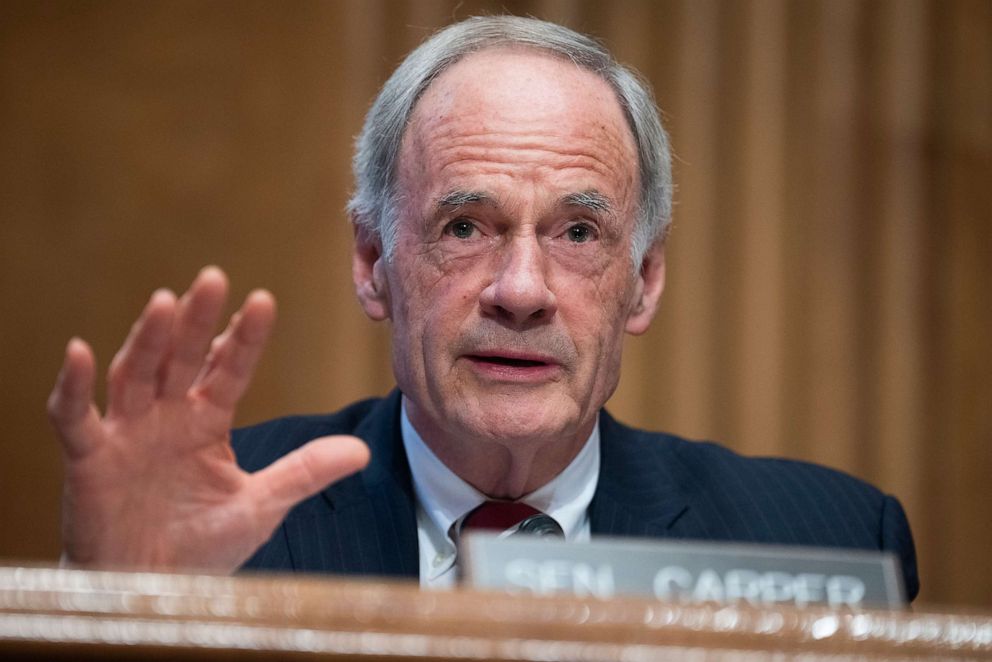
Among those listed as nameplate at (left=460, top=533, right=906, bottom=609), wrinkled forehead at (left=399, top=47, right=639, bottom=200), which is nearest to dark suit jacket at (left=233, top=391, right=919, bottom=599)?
wrinkled forehead at (left=399, top=47, right=639, bottom=200)

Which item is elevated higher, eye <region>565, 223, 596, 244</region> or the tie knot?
eye <region>565, 223, 596, 244</region>

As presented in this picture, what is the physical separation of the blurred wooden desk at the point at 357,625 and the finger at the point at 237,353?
0.37 m

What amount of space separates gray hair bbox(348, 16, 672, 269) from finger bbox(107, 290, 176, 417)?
2.52 feet

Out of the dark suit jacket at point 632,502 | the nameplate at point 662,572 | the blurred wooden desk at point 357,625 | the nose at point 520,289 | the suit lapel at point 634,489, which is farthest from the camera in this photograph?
the suit lapel at point 634,489

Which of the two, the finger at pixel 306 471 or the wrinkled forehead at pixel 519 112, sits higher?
the wrinkled forehead at pixel 519 112

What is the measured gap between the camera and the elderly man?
5.49 ft

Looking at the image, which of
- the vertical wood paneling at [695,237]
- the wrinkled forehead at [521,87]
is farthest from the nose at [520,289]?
the vertical wood paneling at [695,237]

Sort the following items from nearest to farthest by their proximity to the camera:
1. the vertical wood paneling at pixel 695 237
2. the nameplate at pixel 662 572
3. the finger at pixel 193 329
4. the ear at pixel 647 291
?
the nameplate at pixel 662 572
the finger at pixel 193 329
the ear at pixel 647 291
the vertical wood paneling at pixel 695 237

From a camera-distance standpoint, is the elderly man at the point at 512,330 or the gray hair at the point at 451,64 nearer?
the elderly man at the point at 512,330

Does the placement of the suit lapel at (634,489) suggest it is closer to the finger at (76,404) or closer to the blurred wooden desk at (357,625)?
the finger at (76,404)

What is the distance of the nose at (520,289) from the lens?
5.31 ft

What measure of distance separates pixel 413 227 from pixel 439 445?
13.2 inches

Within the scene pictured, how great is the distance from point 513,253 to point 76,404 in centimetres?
74

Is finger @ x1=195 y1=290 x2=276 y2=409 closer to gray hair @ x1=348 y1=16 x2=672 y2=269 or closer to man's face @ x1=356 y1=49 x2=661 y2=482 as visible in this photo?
man's face @ x1=356 y1=49 x2=661 y2=482
